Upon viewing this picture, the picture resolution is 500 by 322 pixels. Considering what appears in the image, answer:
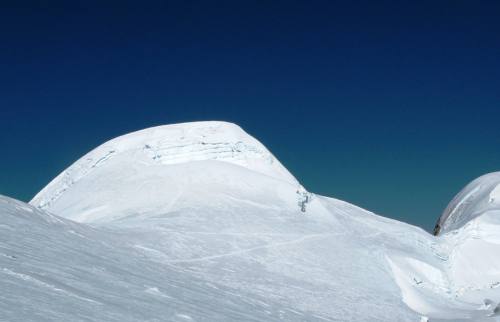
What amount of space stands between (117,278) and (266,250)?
7988mm

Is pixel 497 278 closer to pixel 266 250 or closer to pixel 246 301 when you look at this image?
pixel 266 250

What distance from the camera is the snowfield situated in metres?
6.55

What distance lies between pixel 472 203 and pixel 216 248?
56.9 ft

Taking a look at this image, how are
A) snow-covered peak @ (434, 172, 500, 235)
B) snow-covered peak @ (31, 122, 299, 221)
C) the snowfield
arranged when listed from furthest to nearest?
snow-covered peak @ (434, 172, 500, 235)
snow-covered peak @ (31, 122, 299, 221)
the snowfield

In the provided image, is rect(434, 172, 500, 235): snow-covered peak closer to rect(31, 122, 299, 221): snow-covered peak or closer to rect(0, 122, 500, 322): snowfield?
rect(0, 122, 500, 322): snowfield

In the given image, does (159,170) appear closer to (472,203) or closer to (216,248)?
(216,248)

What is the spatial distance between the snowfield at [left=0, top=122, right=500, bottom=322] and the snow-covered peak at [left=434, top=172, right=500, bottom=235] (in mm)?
151

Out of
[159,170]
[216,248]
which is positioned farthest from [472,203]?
[216,248]

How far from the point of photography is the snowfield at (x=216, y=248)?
655 centimetres

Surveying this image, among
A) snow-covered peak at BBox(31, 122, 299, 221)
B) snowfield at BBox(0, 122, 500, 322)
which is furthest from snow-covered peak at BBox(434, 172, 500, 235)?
snow-covered peak at BBox(31, 122, 299, 221)

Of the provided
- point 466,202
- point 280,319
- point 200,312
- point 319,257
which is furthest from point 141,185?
point 466,202

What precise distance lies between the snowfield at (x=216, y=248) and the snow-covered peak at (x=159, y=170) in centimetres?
6

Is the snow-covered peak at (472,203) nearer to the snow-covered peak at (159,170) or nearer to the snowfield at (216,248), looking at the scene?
the snowfield at (216,248)

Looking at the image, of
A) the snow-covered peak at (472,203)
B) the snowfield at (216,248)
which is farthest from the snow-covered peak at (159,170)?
the snow-covered peak at (472,203)
